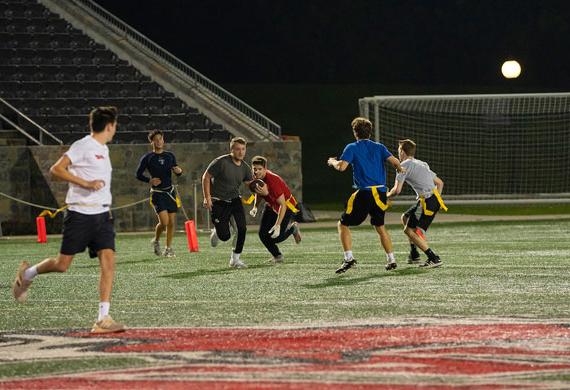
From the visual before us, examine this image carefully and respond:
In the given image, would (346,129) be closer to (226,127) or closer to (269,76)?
(269,76)

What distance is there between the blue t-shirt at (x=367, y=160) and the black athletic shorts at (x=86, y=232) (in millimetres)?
5782

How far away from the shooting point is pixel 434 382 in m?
7.47

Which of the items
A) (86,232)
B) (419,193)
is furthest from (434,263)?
(86,232)

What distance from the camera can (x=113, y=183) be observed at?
97.2ft

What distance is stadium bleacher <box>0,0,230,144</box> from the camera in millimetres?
32625

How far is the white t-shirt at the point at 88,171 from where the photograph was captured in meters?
10.3

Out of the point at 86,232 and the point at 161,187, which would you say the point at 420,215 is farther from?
the point at 86,232

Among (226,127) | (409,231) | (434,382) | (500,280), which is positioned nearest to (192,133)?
(226,127)

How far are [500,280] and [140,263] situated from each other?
622 centimetres

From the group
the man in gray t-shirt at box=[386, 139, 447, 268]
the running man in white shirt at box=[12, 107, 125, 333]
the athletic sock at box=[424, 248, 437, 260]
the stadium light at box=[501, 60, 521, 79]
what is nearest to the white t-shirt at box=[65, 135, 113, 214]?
the running man in white shirt at box=[12, 107, 125, 333]

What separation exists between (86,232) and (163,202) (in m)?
9.98

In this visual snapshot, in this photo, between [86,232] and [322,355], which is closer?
[322,355]

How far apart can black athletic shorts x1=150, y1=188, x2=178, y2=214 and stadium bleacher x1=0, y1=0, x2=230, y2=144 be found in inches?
461

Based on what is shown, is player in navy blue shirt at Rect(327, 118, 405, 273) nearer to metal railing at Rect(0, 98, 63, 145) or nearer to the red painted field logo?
the red painted field logo
